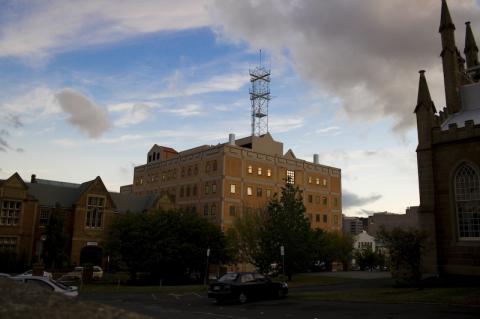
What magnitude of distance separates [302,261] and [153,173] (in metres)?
53.0

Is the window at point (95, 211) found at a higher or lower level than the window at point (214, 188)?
lower

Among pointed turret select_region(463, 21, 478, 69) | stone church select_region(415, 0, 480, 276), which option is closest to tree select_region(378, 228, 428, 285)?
stone church select_region(415, 0, 480, 276)

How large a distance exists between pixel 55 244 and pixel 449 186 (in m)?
38.9

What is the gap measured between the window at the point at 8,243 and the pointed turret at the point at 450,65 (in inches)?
1861

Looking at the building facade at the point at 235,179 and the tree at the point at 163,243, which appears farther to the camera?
the building facade at the point at 235,179

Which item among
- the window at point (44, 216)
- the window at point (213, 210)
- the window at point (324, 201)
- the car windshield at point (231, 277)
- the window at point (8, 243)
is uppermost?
the window at point (324, 201)

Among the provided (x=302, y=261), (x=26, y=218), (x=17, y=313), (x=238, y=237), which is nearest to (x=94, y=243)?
(x=26, y=218)

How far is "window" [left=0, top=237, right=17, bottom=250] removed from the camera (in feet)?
160

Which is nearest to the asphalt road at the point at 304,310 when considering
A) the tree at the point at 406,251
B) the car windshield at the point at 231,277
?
the car windshield at the point at 231,277

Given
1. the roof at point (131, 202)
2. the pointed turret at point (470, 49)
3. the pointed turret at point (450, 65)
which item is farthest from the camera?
the roof at point (131, 202)

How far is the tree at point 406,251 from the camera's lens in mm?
25094

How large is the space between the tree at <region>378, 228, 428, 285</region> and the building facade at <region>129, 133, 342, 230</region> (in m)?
36.1

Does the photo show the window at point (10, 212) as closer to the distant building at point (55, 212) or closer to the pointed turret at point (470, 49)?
the distant building at point (55, 212)

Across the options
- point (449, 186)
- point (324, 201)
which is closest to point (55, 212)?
point (449, 186)
